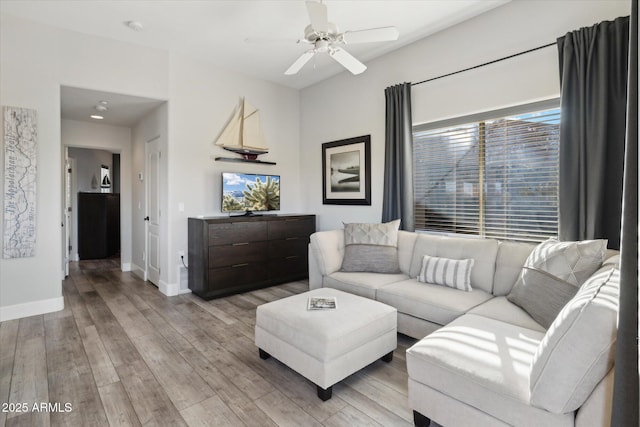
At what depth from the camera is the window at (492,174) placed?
287 centimetres

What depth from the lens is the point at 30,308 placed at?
343 centimetres

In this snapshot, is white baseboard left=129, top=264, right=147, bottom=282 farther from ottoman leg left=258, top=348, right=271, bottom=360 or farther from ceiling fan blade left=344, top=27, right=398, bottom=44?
ceiling fan blade left=344, top=27, right=398, bottom=44

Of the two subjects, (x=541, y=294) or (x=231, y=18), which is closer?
(x=541, y=294)

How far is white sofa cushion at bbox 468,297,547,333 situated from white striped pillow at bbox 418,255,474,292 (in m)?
0.29

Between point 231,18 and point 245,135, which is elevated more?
point 231,18

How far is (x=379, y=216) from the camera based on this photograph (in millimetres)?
4250

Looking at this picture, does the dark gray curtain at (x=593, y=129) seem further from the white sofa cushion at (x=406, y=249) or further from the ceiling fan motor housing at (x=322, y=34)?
the ceiling fan motor housing at (x=322, y=34)

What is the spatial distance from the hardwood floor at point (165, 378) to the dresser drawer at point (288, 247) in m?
1.18

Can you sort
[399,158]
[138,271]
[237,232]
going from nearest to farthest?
[399,158] < [237,232] < [138,271]

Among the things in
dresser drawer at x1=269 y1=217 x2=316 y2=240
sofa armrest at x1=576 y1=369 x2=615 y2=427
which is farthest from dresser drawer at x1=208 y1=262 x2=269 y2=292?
sofa armrest at x1=576 y1=369 x2=615 y2=427

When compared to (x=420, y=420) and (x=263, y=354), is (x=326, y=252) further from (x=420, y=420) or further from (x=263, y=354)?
(x=420, y=420)

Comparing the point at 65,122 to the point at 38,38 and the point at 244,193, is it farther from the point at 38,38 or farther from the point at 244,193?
the point at 244,193

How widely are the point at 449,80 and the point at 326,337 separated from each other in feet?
9.70

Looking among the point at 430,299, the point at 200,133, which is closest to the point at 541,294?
the point at 430,299
